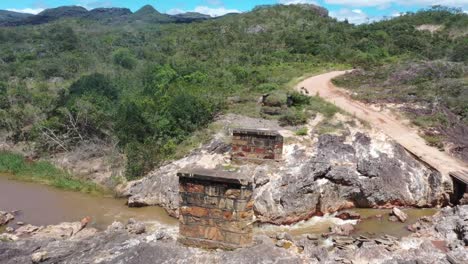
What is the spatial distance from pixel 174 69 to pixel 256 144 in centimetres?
1530

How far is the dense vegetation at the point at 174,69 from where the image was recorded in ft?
56.0

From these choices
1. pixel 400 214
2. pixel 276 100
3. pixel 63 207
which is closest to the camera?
pixel 400 214

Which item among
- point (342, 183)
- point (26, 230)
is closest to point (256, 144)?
point (342, 183)

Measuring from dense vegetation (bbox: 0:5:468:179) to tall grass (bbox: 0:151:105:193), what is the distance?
1.19 m

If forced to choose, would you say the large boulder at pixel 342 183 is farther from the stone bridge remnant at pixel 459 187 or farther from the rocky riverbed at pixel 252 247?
the rocky riverbed at pixel 252 247

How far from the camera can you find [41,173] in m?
16.8

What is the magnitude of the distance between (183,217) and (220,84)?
54.4ft

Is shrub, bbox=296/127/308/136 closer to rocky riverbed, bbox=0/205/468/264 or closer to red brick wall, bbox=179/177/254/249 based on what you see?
rocky riverbed, bbox=0/205/468/264

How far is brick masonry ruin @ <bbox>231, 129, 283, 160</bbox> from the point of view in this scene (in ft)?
37.4

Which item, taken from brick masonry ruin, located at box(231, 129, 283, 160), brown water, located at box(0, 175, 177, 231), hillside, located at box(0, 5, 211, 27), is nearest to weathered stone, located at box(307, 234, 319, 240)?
brick masonry ruin, located at box(231, 129, 283, 160)

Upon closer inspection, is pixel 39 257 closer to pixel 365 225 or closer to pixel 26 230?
pixel 26 230

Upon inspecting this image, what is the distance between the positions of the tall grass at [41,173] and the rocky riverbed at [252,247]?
140 inches

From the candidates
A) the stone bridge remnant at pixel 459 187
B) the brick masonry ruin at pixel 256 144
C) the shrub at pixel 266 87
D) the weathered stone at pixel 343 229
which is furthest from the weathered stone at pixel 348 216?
the shrub at pixel 266 87

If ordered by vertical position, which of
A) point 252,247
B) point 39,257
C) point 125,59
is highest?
point 125,59
